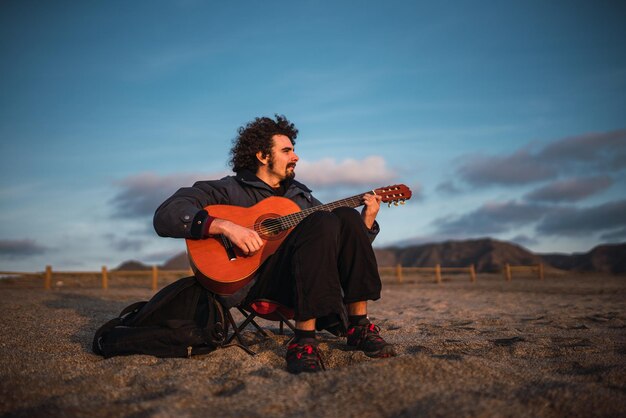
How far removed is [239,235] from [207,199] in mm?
592

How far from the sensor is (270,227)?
A: 314 centimetres

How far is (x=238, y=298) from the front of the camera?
9.66 feet

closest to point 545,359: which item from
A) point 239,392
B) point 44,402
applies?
point 239,392

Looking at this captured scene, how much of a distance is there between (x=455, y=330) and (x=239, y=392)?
2767mm

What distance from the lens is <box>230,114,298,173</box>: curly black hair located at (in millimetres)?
3790

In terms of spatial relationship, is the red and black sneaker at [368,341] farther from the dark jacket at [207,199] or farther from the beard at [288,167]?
the beard at [288,167]

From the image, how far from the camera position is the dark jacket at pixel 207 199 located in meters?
2.88

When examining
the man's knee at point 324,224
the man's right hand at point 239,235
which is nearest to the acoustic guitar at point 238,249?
the man's right hand at point 239,235

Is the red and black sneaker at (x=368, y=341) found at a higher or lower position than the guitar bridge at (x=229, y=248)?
lower

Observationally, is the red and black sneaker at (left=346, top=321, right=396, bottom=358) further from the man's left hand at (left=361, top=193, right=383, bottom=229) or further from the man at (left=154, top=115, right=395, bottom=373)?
the man's left hand at (left=361, top=193, right=383, bottom=229)

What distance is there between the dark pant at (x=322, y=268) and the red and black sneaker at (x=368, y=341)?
20cm

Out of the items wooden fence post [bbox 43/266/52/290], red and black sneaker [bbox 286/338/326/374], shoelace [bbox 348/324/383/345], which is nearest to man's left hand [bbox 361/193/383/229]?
shoelace [bbox 348/324/383/345]

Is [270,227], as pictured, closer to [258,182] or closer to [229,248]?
[229,248]

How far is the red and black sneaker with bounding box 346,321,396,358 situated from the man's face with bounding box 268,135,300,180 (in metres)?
1.46
